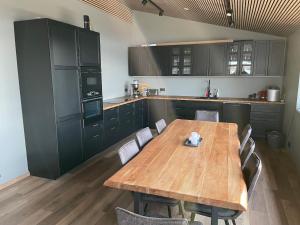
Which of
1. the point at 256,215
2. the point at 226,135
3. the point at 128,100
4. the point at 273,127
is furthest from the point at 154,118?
the point at 256,215

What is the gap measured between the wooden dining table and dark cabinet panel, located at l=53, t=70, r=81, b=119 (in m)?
1.44

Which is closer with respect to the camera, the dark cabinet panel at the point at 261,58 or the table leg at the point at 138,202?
the table leg at the point at 138,202

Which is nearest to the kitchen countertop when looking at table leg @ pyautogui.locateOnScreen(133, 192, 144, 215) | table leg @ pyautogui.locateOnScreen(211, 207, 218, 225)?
table leg @ pyautogui.locateOnScreen(133, 192, 144, 215)

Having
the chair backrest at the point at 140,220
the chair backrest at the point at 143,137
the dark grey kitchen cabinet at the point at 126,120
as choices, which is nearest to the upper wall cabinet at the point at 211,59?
the dark grey kitchen cabinet at the point at 126,120

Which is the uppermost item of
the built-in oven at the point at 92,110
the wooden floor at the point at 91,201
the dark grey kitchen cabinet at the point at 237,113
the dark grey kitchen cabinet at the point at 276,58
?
the dark grey kitchen cabinet at the point at 276,58

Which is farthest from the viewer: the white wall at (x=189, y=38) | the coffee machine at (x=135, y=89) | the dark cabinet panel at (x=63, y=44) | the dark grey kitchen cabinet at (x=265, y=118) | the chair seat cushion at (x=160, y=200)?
the coffee machine at (x=135, y=89)

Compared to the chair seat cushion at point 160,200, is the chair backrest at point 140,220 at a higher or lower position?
higher

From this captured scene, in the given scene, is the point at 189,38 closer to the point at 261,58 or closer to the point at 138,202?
the point at 261,58

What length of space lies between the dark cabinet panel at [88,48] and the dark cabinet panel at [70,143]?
944mm

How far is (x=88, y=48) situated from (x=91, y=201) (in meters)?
2.27

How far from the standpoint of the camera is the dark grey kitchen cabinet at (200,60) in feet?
18.0

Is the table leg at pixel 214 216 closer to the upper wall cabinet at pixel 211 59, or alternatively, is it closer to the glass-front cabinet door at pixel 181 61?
the upper wall cabinet at pixel 211 59

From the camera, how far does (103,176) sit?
11.3ft

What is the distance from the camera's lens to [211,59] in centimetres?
543
